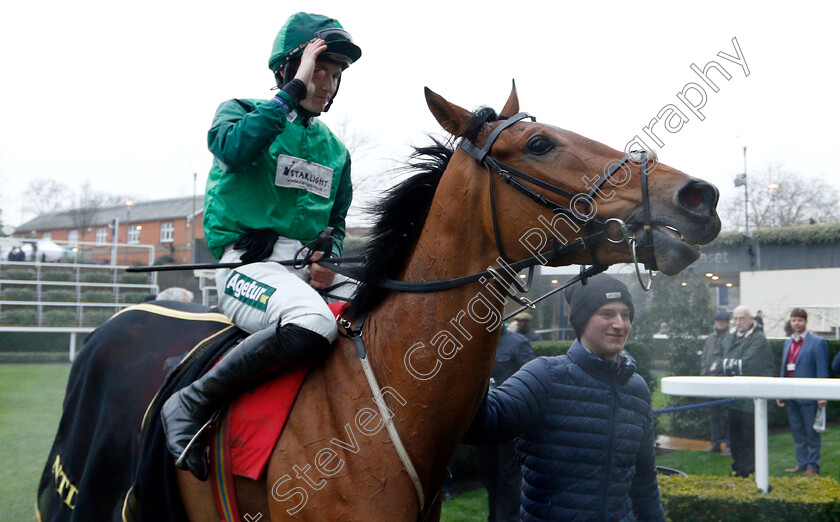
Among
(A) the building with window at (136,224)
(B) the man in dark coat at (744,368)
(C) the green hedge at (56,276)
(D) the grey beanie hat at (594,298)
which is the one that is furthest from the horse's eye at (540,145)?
(A) the building with window at (136,224)

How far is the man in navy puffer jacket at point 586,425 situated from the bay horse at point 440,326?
448 mm

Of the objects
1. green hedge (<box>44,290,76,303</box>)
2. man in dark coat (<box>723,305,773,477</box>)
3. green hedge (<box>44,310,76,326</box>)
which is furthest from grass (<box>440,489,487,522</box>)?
green hedge (<box>44,290,76,303</box>)

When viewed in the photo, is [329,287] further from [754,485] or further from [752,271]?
[752,271]

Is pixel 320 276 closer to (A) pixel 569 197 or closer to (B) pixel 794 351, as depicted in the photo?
(A) pixel 569 197

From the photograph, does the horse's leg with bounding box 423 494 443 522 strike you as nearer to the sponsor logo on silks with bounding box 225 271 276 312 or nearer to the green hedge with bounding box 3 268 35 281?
the sponsor logo on silks with bounding box 225 271 276 312

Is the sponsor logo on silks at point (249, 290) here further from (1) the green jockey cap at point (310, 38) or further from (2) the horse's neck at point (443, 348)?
(1) the green jockey cap at point (310, 38)

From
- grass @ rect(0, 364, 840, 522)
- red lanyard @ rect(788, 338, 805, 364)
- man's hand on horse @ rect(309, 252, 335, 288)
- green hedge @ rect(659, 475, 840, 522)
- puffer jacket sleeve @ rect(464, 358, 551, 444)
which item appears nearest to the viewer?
puffer jacket sleeve @ rect(464, 358, 551, 444)

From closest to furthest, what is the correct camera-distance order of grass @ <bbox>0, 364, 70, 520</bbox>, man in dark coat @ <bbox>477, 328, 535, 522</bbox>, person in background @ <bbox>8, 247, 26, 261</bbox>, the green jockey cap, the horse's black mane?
the horse's black mane
the green jockey cap
man in dark coat @ <bbox>477, 328, 535, 522</bbox>
grass @ <bbox>0, 364, 70, 520</bbox>
person in background @ <bbox>8, 247, 26, 261</bbox>

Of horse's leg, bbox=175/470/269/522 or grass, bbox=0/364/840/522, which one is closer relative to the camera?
horse's leg, bbox=175/470/269/522

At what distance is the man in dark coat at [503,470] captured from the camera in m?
5.46

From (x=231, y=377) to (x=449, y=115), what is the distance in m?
1.16

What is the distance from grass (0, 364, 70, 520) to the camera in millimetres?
6621

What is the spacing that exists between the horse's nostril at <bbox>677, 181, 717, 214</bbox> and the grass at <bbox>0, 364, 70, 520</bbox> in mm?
6674

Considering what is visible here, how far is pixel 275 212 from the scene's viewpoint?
97.3 inches
